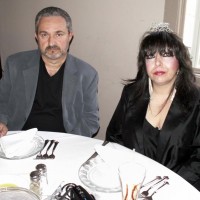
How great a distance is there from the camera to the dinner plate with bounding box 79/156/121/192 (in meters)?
1.08

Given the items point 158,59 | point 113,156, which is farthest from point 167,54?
point 113,156

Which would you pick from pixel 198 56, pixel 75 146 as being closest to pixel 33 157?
pixel 75 146

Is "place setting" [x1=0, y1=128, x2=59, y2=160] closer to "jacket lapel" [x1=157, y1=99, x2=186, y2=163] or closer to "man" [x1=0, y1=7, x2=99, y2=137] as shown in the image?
"jacket lapel" [x1=157, y1=99, x2=186, y2=163]

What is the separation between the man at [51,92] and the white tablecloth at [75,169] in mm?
688

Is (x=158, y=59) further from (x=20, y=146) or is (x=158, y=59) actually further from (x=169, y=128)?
(x=20, y=146)

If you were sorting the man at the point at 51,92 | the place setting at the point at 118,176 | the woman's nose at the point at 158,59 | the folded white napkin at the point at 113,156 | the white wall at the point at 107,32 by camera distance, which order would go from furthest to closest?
the white wall at the point at 107,32 < the man at the point at 51,92 < the woman's nose at the point at 158,59 < the folded white napkin at the point at 113,156 < the place setting at the point at 118,176

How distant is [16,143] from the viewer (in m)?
1.34

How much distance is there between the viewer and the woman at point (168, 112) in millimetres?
1626

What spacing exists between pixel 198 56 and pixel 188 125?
101cm

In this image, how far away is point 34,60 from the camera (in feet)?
7.22

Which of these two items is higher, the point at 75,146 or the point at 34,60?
the point at 34,60

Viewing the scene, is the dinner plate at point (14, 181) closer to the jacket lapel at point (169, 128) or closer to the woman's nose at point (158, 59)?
the jacket lapel at point (169, 128)

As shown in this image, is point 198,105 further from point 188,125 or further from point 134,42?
point 134,42

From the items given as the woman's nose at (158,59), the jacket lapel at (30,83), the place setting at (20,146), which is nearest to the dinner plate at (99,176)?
the place setting at (20,146)
